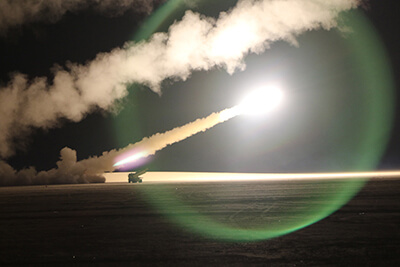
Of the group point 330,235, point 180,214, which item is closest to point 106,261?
point 330,235

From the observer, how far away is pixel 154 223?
18000 millimetres

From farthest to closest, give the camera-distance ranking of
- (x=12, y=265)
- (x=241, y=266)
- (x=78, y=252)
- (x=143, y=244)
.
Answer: (x=143, y=244)
(x=78, y=252)
(x=12, y=265)
(x=241, y=266)

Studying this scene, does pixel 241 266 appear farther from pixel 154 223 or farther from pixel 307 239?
pixel 154 223

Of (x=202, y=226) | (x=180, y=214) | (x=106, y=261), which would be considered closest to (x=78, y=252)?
(x=106, y=261)

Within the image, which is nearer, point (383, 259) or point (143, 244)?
point (383, 259)

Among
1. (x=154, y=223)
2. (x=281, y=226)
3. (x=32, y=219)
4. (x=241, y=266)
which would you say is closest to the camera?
(x=241, y=266)

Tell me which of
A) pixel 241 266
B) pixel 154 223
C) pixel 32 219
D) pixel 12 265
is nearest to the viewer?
pixel 241 266

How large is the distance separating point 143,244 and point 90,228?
184 inches

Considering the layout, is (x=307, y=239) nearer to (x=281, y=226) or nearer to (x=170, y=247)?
(x=281, y=226)

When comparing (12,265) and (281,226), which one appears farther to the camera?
(281,226)

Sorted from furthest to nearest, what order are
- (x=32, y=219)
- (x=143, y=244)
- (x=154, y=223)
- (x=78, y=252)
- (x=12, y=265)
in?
(x=32, y=219) → (x=154, y=223) → (x=143, y=244) → (x=78, y=252) → (x=12, y=265)

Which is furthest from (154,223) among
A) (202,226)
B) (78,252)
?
(78,252)

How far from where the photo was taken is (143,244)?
505 inches

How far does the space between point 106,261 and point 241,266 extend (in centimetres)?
320
